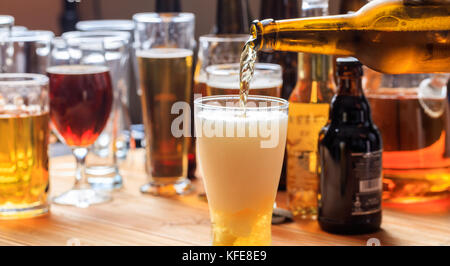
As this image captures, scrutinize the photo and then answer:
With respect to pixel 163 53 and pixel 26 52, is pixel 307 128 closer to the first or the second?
pixel 163 53

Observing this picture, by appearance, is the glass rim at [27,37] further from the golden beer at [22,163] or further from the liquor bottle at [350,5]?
the liquor bottle at [350,5]

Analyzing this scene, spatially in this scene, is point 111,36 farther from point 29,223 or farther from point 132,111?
point 132,111

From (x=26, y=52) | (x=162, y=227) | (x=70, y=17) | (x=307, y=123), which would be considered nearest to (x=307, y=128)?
(x=307, y=123)

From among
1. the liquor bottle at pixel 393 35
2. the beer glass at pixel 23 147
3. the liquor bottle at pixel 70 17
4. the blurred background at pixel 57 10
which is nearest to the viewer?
the liquor bottle at pixel 393 35

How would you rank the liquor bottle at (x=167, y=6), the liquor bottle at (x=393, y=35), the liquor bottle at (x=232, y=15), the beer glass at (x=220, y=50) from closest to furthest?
the liquor bottle at (x=393, y=35), the beer glass at (x=220, y=50), the liquor bottle at (x=232, y=15), the liquor bottle at (x=167, y=6)

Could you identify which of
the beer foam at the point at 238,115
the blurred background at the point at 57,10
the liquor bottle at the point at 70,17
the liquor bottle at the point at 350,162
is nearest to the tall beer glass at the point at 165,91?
the liquor bottle at the point at 350,162

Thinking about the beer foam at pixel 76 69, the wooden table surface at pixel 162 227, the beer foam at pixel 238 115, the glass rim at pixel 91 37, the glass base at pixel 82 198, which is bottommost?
the wooden table surface at pixel 162 227

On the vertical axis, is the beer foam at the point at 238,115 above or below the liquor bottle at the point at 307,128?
above

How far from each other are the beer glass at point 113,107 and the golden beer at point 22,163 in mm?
163

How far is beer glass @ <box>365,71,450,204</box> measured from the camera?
1.27 metres

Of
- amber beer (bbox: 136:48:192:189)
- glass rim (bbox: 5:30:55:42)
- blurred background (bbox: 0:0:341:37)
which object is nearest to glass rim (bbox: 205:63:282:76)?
amber beer (bbox: 136:48:192:189)

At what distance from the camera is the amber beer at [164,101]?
4.35 feet

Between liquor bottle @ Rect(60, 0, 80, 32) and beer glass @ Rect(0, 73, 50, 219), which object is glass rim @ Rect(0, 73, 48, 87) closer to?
beer glass @ Rect(0, 73, 50, 219)

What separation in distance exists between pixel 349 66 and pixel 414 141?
0.85 feet
